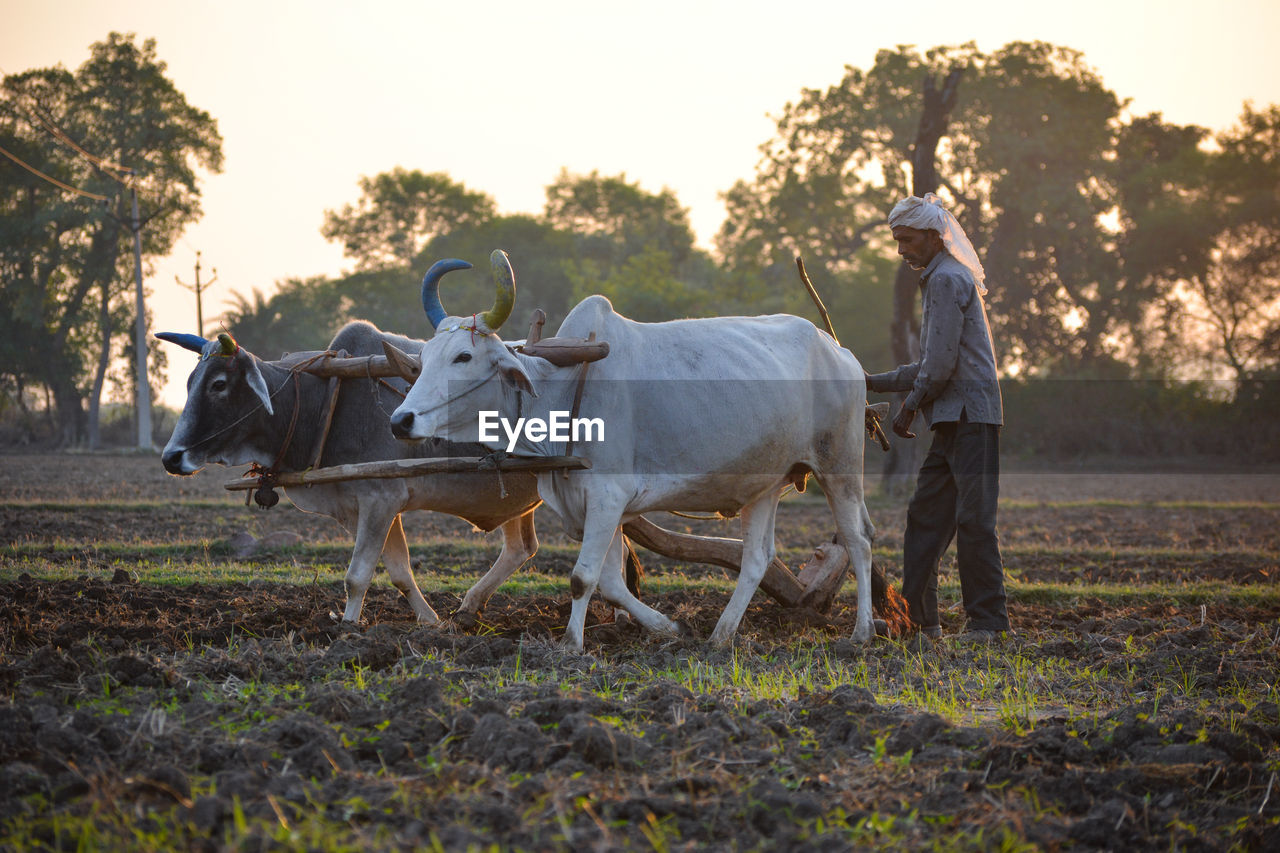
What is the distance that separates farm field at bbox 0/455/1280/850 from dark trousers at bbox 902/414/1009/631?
1.07 ft

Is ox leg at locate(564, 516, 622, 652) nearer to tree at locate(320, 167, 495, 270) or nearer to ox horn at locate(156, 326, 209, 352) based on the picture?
ox horn at locate(156, 326, 209, 352)

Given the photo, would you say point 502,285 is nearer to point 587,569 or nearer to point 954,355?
point 587,569

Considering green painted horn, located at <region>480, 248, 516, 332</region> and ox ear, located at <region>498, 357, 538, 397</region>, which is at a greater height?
green painted horn, located at <region>480, 248, 516, 332</region>

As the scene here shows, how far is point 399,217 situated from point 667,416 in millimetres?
39075

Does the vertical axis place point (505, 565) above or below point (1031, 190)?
below

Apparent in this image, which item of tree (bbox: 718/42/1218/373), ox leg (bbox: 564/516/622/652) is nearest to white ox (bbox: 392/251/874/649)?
ox leg (bbox: 564/516/622/652)

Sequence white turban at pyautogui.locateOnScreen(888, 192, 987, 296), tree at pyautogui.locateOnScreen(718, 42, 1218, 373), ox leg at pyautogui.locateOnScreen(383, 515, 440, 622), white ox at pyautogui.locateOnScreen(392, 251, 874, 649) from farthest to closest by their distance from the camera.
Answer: tree at pyautogui.locateOnScreen(718, 42, 1218, 373)
ox leg at pyautogui.locateOnScreen(383, 515, 440, 622)
white turban at pyautogui.locateOnScreen(888, 192, 987, 296)
white ox at pyautogui.locateOnScreen(392, 251, 874, 649)

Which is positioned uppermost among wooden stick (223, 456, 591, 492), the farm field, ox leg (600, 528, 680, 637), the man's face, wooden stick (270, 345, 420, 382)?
the man's face

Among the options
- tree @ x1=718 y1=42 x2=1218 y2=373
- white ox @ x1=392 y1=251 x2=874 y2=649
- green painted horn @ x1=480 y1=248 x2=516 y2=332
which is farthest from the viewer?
tree @ x1=718 y1=42 x2=1218 y2=373

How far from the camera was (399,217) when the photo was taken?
42656mm

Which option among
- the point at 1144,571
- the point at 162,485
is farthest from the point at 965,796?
the point at 162,485

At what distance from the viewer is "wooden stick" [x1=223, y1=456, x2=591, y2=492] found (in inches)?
207

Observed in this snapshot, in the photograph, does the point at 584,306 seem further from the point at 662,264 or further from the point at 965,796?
the point at 662,264

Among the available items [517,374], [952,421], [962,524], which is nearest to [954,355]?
[952,421]
